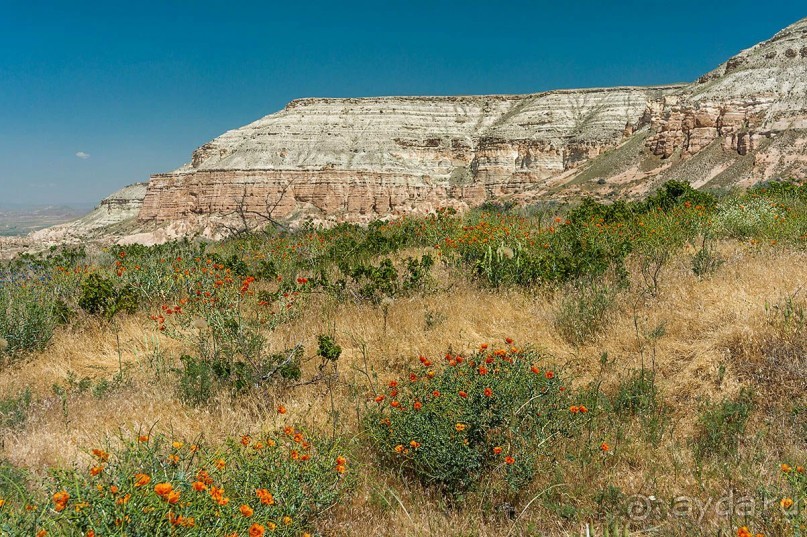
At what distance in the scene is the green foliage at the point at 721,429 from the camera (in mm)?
3102

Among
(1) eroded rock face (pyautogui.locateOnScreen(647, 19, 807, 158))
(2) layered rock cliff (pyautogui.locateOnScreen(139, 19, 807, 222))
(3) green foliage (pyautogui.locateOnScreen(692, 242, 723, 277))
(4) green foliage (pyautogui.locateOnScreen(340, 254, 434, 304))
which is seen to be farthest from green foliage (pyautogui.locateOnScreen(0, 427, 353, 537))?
(1) eroded rock face (pyautogui.locateOnScreen(647, 19, 807, 158))

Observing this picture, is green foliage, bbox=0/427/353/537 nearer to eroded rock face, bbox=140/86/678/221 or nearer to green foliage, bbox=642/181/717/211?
green foliage, bbox=642/181/717/211

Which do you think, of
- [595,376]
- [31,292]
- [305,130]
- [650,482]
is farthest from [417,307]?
[305,130]

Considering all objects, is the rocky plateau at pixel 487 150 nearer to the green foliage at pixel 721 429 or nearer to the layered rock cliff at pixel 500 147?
the layered rock cliff at pixel 500 147

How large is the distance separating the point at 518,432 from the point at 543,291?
10.1ft

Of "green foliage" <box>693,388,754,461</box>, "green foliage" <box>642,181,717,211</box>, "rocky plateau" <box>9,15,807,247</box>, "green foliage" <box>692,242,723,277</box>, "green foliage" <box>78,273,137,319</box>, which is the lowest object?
"green foliage" <box>693,388,754,461</box>

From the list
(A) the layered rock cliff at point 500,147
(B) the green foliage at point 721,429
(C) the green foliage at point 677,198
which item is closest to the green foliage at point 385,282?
(B) the green foliage at point 721,429

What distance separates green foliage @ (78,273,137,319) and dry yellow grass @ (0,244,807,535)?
253mm

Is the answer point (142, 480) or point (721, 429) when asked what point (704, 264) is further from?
point (142, 480)

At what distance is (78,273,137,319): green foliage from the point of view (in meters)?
6.57

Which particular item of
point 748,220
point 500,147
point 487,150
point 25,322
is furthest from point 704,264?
point 487,150

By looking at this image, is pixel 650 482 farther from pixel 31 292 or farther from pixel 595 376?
pixel 31 292

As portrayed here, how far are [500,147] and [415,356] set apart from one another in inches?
2713

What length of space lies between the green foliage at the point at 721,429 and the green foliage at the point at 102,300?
6.57 m
